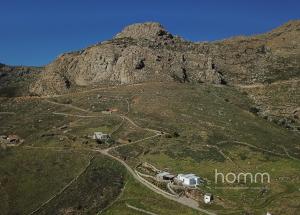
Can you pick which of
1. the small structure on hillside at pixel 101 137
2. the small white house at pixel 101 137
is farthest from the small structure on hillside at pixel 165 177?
the small white house at pixel 101 137

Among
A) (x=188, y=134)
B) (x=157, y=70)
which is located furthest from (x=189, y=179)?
(x=157, y=70)

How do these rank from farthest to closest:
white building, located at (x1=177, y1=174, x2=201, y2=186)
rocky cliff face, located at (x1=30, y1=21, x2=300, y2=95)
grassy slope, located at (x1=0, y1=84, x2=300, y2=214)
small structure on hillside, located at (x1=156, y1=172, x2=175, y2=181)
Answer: rocky cliff face, located at (x1=30, y1=21, x2=300, y2=95), small structure on hillside, located at (x1=156, y1=172, x2=175, y2=181), white building, located at (x1=177, y1=174, x2=201, y2=186), grassy slope, located at (x1=0, y1=84, x2=300, y2=214)

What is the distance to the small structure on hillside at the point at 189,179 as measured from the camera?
94.2m

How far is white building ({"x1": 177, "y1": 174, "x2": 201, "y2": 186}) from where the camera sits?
94.2m

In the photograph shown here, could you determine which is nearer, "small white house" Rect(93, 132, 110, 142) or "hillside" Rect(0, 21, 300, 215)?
"hillside" Rect(0, 21, 300, 215)

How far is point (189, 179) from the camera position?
94.1 m

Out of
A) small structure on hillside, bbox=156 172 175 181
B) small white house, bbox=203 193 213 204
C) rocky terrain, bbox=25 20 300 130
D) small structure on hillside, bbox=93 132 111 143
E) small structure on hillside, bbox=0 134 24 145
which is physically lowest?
small white house, bbox=203 193 213 204

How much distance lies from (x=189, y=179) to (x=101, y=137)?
33.5 meters

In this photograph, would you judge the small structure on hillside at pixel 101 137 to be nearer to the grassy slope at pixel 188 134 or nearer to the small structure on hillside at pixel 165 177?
the grassy slope at pixel 188 134

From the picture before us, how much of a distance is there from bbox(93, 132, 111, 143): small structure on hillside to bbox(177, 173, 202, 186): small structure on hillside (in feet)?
95.9

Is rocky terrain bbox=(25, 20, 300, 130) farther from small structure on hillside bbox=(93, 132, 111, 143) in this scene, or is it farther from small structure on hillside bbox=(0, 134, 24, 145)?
small structure on hillside bbox=(93, 132, 111, 143)

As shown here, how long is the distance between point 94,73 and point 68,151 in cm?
6977

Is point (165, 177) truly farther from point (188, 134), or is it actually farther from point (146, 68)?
point (146, 68)

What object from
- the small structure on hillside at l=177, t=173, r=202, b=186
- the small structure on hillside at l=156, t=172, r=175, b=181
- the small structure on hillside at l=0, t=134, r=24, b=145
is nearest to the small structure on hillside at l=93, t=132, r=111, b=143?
the small structure on hillside at l=0, t=134, r=24, b=145
